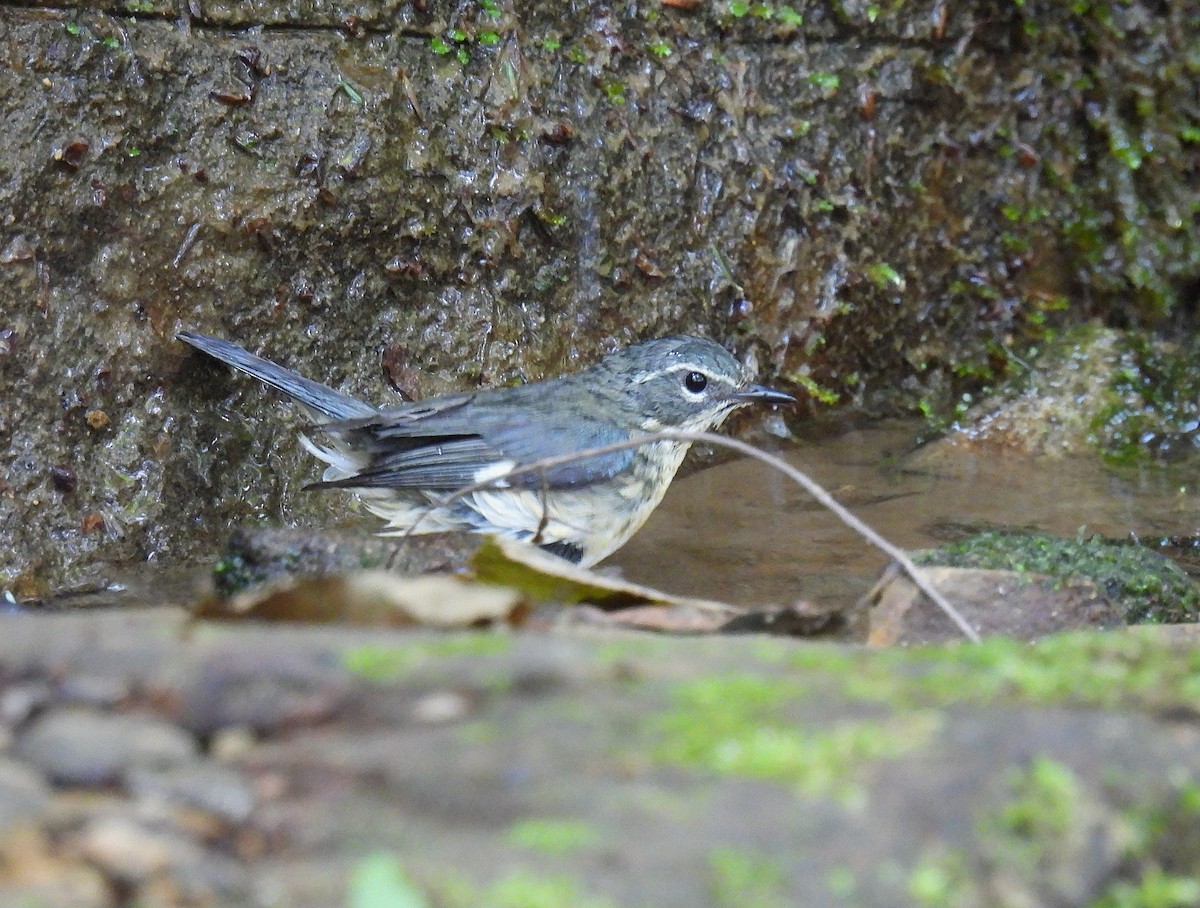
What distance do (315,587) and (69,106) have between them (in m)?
3.65

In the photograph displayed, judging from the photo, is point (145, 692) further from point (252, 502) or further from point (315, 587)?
point (252, 502)

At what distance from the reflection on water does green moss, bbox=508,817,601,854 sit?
3.11 metres

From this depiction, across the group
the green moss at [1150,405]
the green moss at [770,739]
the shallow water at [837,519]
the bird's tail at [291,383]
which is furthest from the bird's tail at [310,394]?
the green moss at [1150,405]

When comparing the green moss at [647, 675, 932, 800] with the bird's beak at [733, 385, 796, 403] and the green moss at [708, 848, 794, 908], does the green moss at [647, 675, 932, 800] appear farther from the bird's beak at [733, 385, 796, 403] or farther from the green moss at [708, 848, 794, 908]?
the bird's beak at [733, 385, 796, 403]

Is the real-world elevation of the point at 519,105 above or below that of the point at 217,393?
above

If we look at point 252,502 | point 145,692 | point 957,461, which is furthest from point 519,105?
point 145,692

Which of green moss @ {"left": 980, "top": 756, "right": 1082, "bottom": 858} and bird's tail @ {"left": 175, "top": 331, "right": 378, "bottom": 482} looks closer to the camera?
green moss @ {"left": 980, "top": 756, "right": 1082, "bottom": 858}

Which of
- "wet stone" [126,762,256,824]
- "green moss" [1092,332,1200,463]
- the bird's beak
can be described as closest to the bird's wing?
the bird's beak

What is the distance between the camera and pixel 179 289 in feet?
18.0

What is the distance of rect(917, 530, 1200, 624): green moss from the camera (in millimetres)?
4145

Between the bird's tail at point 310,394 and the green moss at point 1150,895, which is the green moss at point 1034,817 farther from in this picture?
the bird's tail at point 310,394

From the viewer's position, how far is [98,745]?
1.67m

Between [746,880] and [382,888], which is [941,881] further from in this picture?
[382,888]

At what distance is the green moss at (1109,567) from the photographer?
163 inches
